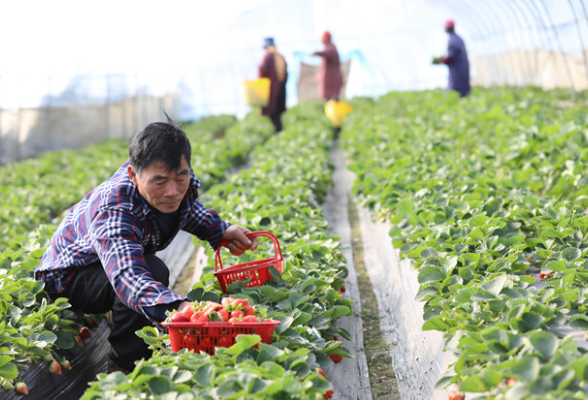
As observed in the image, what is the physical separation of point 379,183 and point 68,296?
2.86 meters

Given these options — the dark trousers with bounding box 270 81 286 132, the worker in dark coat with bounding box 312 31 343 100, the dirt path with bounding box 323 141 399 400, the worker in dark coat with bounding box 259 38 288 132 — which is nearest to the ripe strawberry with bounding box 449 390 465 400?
the dirt path with bounding box 323 141 399 400

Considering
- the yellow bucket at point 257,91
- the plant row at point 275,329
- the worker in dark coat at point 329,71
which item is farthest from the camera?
the worker in dark coat at point 329,71

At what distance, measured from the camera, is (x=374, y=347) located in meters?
3.38

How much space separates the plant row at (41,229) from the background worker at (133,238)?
153mm

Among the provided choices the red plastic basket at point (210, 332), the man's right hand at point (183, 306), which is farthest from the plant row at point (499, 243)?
the man's right hand at point (183, 306)

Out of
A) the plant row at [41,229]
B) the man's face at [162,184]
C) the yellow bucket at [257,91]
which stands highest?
the yellow bucket at [257,91]

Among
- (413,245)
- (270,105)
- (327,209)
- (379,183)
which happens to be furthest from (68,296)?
(270,105)

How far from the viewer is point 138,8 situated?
17.1 metres

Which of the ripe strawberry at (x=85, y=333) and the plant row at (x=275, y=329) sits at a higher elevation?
the plant row at (x=275, y=329)

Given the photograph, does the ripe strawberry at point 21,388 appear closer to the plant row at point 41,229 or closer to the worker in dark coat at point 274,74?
the plant row at point 41,229

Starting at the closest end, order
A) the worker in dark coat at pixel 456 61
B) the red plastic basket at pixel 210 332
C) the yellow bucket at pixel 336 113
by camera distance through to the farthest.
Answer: the red plastic basket at pixel 210 332 → the yellow bucket at pixel 336 113 → the worker in dark coat at pixel 456 61

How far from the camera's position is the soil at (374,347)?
2.96 m

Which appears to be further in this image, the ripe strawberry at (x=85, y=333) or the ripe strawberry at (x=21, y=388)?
the ripe strawberry at (x=85, y=333)

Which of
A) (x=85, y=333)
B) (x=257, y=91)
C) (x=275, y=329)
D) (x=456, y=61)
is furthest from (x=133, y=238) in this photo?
(x=456, y=61)
